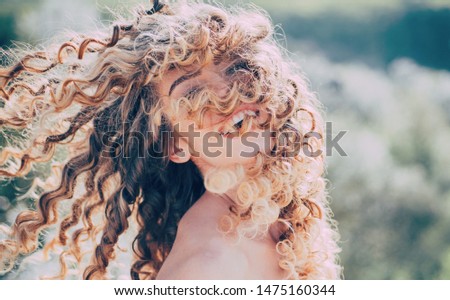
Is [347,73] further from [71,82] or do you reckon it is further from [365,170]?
[71,82]

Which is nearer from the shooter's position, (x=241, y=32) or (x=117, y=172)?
(x=241, y=32)

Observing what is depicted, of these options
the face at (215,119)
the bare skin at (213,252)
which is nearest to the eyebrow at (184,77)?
the face at (215,119)

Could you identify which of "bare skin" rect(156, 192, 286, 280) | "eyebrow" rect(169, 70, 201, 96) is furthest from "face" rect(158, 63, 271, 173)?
"bare skin" rect(156, 192, 286, 280)

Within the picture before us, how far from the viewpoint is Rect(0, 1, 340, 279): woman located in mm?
1686

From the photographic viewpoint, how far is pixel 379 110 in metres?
4.04

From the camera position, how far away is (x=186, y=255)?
1.65 meters

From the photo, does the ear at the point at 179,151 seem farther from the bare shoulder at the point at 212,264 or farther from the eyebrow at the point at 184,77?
the bare shoulder at the point at 212,264

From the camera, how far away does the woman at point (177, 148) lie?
5.53ft

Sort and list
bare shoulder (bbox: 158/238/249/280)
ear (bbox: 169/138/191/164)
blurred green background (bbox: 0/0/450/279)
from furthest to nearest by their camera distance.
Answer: blurred green background (bbox: 0/0/450/279) → ear (bbox: 169/138/191/164) → bare shoulder (bbox: 158/238/249/280)

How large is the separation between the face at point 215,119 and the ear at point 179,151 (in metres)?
0.01

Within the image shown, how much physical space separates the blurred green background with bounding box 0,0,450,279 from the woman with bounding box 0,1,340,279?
134 centimetres

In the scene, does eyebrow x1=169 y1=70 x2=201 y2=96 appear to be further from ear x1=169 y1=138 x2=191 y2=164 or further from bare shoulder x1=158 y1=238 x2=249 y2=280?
bare shoulder x1=158 y1=238 x2=249 y2=280
